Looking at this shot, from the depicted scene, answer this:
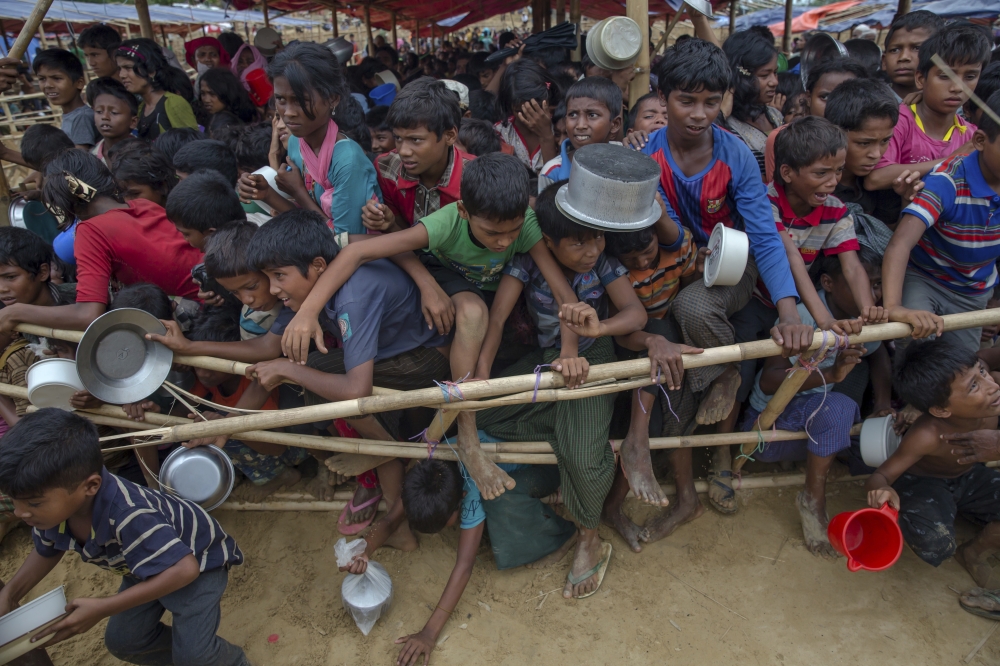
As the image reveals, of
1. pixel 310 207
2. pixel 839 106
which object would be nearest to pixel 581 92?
pixel 839 106

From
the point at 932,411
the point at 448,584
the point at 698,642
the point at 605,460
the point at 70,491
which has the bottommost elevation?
the point at 698,642

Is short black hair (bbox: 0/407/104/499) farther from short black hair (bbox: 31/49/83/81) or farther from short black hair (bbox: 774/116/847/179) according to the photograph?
short black hair (bbox: 31/49/83/81)

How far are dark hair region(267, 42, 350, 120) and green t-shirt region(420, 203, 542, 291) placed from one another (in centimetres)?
82

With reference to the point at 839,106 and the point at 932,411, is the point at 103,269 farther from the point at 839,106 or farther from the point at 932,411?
the point at 932,411

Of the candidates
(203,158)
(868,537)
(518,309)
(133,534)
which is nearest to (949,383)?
(868,537)

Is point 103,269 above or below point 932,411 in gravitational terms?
above

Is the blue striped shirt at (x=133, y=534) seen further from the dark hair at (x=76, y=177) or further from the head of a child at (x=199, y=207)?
the dark hair at (x=76, y=177)

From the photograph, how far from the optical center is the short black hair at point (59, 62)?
15.5 feet

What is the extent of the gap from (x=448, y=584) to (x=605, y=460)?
94 cm

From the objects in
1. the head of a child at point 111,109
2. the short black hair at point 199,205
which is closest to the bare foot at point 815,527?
the short black hair at point 199,205

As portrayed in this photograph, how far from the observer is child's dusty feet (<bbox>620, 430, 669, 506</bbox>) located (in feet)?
8.68

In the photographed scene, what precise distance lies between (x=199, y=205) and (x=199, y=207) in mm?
10

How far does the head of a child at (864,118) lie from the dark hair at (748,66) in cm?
108

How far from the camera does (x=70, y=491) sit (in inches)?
76.0
